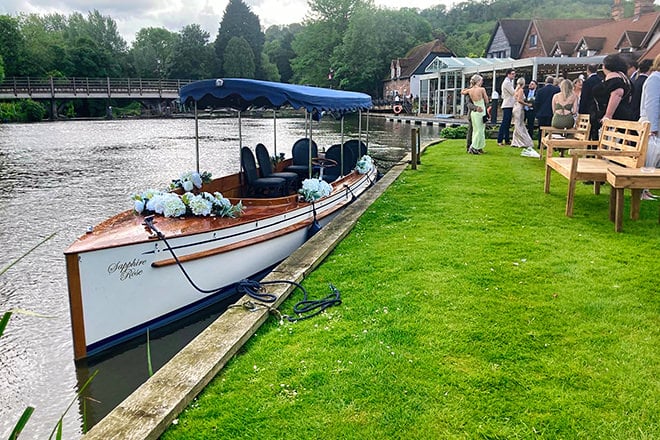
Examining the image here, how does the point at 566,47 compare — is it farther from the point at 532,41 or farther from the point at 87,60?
the point at 87,60

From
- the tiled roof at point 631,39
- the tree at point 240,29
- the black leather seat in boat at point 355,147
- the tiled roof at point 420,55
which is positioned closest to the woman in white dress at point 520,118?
the black leather seat in boat at point 355,147

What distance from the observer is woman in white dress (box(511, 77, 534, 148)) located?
14.1 m

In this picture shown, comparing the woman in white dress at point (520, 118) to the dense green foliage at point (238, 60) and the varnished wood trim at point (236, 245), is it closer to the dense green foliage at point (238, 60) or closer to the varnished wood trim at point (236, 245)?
the varnished wood trim at point (236, 245)

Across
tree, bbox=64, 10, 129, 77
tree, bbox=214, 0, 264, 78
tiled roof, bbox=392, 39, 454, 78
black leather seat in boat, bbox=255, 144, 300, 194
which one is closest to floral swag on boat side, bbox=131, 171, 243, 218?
black leather seat in boat, bbox=255, 144, 300, 194

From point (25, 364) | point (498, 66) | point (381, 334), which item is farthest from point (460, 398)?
point (498, 66)

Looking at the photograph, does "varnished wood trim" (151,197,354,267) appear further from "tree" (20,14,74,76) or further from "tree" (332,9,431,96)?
"tree" (20,14,74,76)

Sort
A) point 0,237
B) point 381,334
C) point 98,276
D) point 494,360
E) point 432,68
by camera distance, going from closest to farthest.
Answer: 1. point 494,360
2. point 381,334
3. point 98,276
4. point 0,237
5. point 432,68

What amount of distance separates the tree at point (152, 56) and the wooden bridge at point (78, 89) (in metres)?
24.0

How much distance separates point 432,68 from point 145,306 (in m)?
42.5

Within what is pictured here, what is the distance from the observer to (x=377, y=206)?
8.88 meters

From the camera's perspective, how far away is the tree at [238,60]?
90.5m

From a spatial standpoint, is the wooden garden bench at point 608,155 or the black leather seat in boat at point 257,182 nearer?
the wooden garden bench at point 608,155

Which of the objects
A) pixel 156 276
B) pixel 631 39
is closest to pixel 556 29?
pixel 631 39

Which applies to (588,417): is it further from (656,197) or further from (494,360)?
(656,197)
